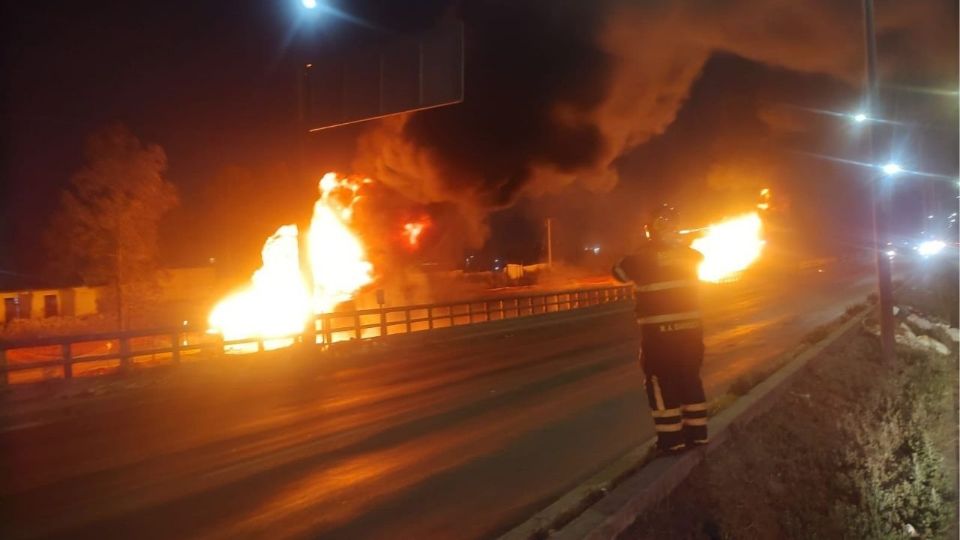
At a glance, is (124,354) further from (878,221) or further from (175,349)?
(878,221)

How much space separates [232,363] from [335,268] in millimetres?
11265

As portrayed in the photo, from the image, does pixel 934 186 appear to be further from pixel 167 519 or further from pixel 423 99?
pixel 167 519

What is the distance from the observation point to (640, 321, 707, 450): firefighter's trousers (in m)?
5.26

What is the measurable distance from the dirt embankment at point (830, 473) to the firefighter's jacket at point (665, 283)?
3.40 ft

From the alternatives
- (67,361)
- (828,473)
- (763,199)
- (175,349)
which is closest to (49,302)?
(175,349)

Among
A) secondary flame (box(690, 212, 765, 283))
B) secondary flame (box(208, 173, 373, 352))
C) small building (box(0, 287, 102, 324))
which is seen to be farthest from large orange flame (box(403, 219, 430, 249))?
secondary flame (box(690, 212, 765, 283))

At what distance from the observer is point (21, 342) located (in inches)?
488

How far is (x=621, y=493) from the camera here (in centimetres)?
453

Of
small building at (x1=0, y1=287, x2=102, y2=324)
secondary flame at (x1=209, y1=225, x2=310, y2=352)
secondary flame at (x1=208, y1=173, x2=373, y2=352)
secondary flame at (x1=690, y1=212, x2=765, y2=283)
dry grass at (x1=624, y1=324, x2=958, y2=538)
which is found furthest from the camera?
secondary flame at (x1=690, y1=212, x2=765, y2=283)

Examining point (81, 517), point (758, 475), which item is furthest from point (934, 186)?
point (81, 517)

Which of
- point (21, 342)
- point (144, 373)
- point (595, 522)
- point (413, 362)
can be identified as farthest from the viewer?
point (413, 362)

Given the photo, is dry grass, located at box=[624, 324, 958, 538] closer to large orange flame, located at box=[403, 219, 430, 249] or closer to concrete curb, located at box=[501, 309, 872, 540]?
concrete curb, located at box=[501, 309, 872, 540]

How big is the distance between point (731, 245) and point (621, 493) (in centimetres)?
3595

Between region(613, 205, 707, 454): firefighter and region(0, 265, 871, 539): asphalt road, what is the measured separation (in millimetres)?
1089
